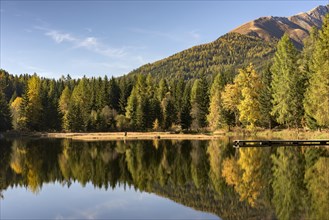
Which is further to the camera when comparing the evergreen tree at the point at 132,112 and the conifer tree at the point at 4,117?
the conifer tree at the point at 4,117

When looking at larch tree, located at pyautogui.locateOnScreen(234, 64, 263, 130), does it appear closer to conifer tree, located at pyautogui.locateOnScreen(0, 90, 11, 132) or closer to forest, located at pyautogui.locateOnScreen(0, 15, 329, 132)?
forest, located at pyautogui.locateOnScreen(0, 15, 329, 132)

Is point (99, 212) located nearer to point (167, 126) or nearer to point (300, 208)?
point (300, 208)

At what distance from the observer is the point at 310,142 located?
50.1 m

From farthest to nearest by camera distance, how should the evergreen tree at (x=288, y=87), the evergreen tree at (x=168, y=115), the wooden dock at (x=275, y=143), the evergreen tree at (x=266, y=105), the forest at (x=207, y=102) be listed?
the evergreen tree at (x=168, y=115)
the evergreen tree at (x=266, y=105)
the evergreen tree at (x=288, y=87)
the forest at (x=207, y=102)
the wooden dock at (x=275, y=143)

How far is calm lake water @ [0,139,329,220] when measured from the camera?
1778cm

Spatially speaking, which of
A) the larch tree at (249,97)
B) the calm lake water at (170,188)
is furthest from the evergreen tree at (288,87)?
the calm lake water at (170,188)

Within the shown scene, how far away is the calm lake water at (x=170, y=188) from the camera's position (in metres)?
17.8

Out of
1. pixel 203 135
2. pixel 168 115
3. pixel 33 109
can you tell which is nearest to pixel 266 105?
pixel 203 135

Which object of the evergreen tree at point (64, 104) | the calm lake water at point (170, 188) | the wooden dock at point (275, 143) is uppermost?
the evergreen tree at point (64, 104)

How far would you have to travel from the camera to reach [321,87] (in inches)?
2009

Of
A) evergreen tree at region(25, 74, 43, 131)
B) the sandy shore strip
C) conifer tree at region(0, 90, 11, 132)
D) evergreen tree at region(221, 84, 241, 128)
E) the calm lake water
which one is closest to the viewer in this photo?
the calm lake water

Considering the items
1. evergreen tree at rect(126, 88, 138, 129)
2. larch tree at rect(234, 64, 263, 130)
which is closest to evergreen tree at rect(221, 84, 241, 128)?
larch tree at rect(234, 64, 263, 130)

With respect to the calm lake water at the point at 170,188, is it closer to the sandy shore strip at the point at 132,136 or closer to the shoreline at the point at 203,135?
the shoreline at the point at 203,135

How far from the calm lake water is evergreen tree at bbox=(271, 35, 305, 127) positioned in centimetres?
2951
